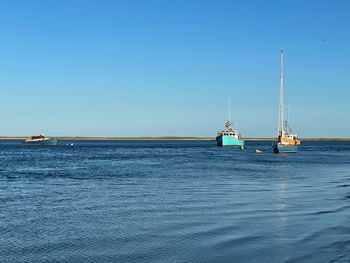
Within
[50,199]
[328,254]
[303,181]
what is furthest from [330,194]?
[50,199]

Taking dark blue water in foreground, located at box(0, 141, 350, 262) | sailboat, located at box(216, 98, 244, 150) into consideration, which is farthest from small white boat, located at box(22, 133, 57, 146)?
dark blue water in foreground, located at box(0, 141, 350, 262)

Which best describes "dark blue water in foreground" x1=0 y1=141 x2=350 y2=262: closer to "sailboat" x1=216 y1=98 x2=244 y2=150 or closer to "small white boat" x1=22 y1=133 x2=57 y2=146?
"sailboat" x1=216 y1=98 x2=244 y2=150

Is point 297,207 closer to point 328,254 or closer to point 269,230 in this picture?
point 269,230

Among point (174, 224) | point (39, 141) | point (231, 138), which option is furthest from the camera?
point (39, 141)

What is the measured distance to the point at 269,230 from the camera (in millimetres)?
17125

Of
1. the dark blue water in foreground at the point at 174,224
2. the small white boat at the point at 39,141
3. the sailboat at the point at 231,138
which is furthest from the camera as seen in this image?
the small white boat at the point at 39,141

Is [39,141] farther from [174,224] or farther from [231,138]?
[174,224]

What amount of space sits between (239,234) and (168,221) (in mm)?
3743

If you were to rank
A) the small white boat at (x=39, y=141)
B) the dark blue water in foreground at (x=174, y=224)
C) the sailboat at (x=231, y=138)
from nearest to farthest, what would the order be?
the dark blue water in foreground at (x=174, y=224) < the sailboat at (x=231, y=138) < the small white boat at (x=39, y=141)

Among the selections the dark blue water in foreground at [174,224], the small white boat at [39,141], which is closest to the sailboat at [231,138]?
the small white boat at [39,141]

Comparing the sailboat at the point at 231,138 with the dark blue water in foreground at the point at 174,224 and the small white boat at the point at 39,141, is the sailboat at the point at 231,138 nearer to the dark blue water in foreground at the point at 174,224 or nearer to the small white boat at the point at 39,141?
the small white boat at the point at 39,141

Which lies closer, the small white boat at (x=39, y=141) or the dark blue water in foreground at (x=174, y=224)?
the dark blue water in foreground at (x=174, y=224)

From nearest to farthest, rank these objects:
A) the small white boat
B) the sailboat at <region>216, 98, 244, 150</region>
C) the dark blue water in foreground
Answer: the dark blue water in foreground < the sailboat at <region>216, 98, 244, 150</region> < the small white boat

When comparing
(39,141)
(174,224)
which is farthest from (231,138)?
(174,224)
